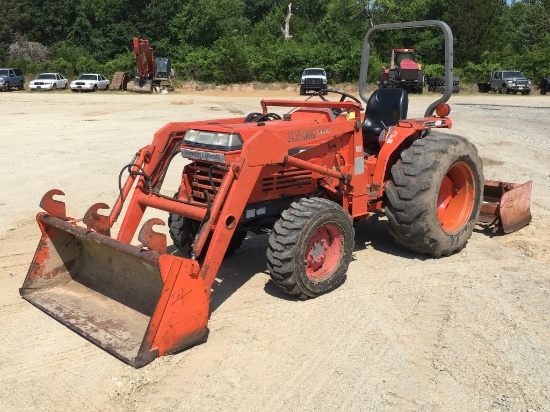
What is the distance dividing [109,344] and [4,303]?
1.38m

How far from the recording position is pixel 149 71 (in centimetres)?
3494

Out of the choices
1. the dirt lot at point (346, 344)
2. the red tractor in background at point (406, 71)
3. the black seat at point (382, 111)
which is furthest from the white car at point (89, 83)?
the black seat at point (382, 111)

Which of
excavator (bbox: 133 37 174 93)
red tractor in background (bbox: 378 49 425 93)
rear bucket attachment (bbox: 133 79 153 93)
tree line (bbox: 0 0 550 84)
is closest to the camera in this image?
red tractor in background (bbox: 378 49 425 93)

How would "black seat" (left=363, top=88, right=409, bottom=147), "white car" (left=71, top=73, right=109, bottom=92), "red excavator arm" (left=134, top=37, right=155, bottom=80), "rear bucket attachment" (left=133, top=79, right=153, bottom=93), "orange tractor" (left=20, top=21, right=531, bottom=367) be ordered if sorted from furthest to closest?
"white car" (left=71, top=73, right=109, bottom=92) < "rear bucket attachment" (left=133, top=79, right=153, bottom=93) < "red excavator arm" (left=134, top=37, right=155, bottom=80) < "black seat" (left=363, top=88, right=409, bottom=147) < "orange tractor" (left=20, top=21, right=531, bottom=367)

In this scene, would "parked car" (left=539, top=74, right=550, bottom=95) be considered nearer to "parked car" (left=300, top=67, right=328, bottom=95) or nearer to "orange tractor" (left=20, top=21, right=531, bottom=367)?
"parked car" (left=300, top=67, right=328, bottom=95)

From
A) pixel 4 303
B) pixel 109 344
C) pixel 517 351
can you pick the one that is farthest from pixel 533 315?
pixel 4 303

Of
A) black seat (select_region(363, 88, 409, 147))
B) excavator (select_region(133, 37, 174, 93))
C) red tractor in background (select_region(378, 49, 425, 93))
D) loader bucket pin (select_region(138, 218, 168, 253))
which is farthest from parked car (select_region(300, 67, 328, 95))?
loader bucket pin (select_region(138, 218, 168, 253))

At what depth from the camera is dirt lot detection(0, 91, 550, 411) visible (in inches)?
136

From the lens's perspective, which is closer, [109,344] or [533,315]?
[109,344]

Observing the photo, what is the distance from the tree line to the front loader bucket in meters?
36.5

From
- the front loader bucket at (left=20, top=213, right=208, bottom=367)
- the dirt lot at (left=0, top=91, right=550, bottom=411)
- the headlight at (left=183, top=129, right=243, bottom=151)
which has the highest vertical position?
the headlight at (left=183, top=129, right=243, bottom=151)

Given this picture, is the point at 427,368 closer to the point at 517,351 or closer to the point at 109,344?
the point at 517,351

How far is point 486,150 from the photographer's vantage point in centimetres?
1212

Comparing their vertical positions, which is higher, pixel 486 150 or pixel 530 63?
pixel 530 63
